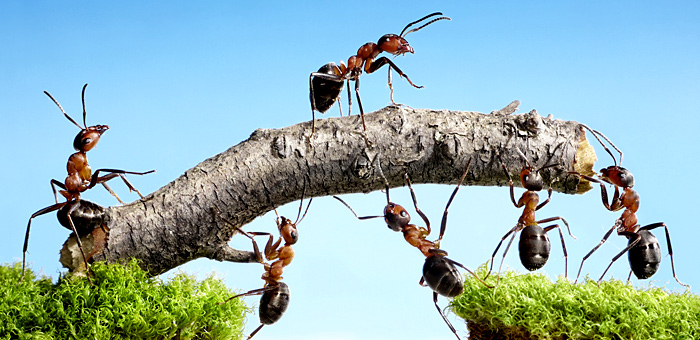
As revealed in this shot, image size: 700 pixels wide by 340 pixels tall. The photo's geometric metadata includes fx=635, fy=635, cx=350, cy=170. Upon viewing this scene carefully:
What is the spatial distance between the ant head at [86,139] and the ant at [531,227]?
209cm

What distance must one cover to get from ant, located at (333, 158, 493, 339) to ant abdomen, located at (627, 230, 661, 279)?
931 millimetres

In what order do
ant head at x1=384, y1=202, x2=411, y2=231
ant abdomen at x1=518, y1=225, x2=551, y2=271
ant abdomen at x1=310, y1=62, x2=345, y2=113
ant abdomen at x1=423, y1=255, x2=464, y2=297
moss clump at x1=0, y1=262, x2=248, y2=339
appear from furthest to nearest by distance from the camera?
ant abdomen at x1=310, y1=62, x2=345, y2=113, ant head at x1=384, y1=202, x2=411, y2=231, ant abdomen at x1=518, y1=225, x2=551, y2=271, moss clump at x1=0, y1=262, x2=248, y2=339, ant abdomen at x1=423, y1=255, x2=464, y2=297

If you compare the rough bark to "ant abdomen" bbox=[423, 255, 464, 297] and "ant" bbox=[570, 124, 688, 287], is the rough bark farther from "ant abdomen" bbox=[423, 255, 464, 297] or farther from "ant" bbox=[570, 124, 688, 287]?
"ant abdomen" bbox=[423, 255, 464, 297]

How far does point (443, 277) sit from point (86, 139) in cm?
189

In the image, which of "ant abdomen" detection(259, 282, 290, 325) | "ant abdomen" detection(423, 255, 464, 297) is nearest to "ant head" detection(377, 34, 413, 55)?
"ant abdomen" detection(423, 255, 464, 297)

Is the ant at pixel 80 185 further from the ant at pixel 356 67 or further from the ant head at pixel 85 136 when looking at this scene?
the ant at pixel 356 67

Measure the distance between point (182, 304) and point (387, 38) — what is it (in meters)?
1.73

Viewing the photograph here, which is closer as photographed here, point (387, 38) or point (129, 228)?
point (129, 228)

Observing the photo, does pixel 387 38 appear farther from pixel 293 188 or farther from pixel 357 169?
pixel 293 188

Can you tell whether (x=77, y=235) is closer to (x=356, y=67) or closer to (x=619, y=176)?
(x=356, y=67)

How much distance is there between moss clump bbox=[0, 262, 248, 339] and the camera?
2900 mm

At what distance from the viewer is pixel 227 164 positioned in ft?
10.8

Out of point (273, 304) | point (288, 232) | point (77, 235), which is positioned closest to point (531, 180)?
point (288, 232)

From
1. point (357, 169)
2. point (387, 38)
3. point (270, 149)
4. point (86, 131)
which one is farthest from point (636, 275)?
point (86, 131)
